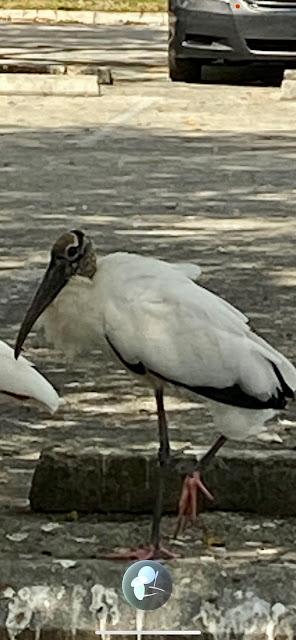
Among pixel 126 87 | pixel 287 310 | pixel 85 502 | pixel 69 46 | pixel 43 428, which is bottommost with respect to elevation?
pixel 69 46

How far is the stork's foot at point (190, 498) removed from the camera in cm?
461

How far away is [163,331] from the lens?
4309 millimetres

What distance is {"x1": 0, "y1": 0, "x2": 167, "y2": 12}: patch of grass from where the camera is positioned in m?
30.8

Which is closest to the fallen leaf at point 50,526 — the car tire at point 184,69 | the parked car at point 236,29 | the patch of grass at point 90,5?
the parked car at point 236,29

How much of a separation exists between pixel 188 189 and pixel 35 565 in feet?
25.4

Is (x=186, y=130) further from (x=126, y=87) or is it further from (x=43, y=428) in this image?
(x=43, y=428)

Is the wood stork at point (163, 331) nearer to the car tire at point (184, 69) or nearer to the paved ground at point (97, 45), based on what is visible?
the car tire at point (184, 69)

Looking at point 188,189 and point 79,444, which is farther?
point 188,189

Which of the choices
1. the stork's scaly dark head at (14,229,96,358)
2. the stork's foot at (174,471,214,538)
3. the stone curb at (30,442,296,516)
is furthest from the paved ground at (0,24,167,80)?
the stork's scaly dark head at (14,229,96,358)

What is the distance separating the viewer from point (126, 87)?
58.0 ft

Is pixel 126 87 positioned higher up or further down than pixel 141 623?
further down

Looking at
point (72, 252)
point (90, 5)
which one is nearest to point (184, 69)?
point (72, 252)

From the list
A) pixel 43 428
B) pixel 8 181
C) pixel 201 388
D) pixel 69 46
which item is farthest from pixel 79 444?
pixel 69 46

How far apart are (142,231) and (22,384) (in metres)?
4.89
